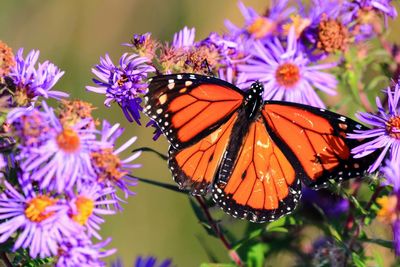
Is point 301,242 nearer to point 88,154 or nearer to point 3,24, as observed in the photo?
point 88,154

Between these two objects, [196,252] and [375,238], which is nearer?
[375,238]

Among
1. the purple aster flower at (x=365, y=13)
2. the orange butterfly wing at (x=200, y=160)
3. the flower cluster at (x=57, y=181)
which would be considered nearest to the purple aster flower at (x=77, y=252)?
the flower cluster at (x=57, y=181)

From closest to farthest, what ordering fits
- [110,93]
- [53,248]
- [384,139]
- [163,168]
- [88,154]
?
[53,248] < [88,154] < [384,139] < [110,93] < [163,168]

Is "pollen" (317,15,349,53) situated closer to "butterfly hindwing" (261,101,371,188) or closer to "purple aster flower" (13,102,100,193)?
"butterfly hindwing" (261,101,371,188)

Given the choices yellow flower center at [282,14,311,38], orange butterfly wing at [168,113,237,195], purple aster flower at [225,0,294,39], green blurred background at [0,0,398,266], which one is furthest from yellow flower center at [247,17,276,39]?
green blurred background at [0,0,398,266]

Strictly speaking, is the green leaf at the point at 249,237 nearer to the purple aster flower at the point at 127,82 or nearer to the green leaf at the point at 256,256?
Result: the green leaf at the point at 256,256

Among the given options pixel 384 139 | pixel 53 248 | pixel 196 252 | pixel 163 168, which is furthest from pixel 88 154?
pixel 163 168
